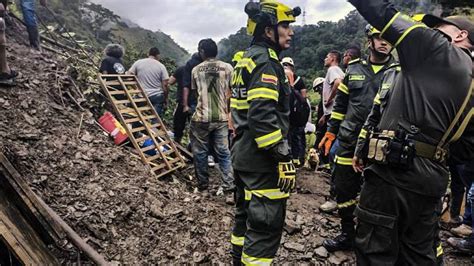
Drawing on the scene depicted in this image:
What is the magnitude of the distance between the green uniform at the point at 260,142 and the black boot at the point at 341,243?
1.14 m

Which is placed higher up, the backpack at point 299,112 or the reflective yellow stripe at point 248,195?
the backpack at point 299,112

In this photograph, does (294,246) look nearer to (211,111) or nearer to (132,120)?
(211,111)

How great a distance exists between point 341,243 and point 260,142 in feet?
5.56

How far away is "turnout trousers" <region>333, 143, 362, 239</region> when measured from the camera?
327 cm

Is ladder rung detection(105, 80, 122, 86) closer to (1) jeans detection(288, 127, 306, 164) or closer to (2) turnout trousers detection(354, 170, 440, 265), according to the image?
(1) jeans detection(288, 127, 306, 164)

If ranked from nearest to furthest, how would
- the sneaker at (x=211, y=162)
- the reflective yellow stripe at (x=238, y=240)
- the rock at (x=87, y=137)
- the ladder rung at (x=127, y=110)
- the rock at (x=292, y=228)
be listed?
the reflective yellow stripe at (x=238, y=240), the rock at (x=292, y=228), the rock at (x=87, y=137), the ladder rung at (x=127, y=110), the sneaker at (x=211, y=162)

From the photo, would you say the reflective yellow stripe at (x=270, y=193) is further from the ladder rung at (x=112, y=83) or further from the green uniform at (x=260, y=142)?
the ladder rung at (x=112, y=83)

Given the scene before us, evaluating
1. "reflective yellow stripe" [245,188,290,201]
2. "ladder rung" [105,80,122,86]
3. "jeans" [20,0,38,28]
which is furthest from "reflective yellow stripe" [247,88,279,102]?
"jeans" [20,0,38,28]

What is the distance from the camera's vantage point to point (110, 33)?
1772 cm

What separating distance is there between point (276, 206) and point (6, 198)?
6.26 ft

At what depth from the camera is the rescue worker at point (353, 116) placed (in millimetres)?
3268

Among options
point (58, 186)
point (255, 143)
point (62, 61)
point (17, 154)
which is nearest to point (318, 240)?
point (255, 143)

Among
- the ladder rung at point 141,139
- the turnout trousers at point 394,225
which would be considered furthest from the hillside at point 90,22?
the turnout trousers at point 394,225

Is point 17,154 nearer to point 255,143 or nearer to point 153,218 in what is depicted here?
point 153,218
